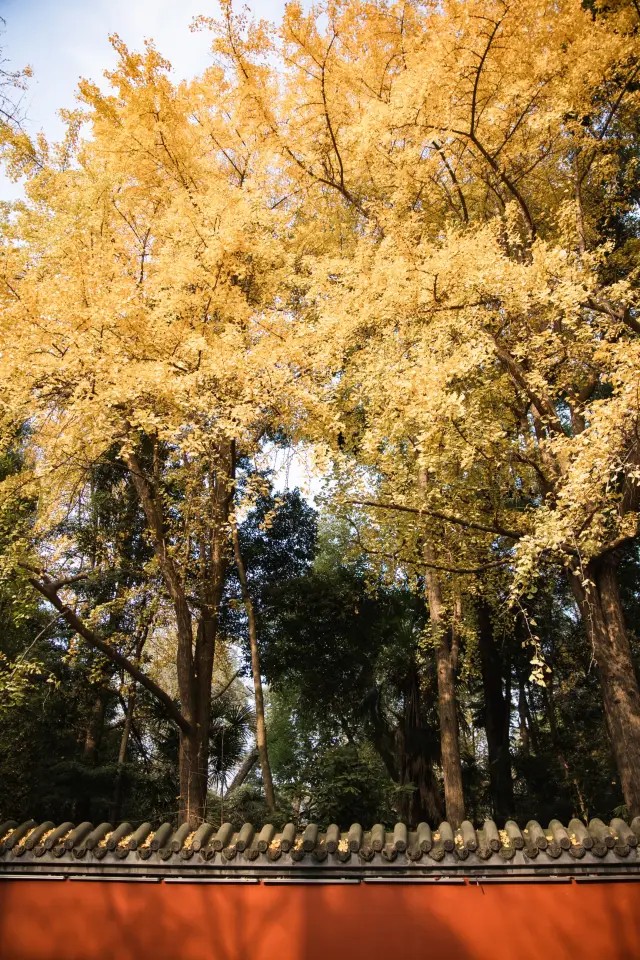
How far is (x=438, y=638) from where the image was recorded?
8344mm

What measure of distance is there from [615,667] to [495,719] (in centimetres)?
698

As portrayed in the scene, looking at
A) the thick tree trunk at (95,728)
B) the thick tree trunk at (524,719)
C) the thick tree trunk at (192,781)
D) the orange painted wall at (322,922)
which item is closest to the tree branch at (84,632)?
the thick tree trunk at (192,781)

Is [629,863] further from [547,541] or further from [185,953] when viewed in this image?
[185,953]

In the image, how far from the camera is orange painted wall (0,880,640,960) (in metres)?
4.06

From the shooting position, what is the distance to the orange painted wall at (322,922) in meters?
4.06

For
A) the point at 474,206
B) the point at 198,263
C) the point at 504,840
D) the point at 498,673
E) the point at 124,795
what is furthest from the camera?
the point at 498,673

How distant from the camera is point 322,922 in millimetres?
4234

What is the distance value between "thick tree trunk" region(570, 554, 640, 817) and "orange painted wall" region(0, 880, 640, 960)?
2070mm

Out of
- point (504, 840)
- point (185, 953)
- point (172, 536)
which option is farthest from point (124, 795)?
point (504, 840)

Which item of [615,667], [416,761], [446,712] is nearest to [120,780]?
[416,761]

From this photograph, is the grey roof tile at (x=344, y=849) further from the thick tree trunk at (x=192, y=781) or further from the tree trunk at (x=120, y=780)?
the tree trunk at (x=120, y=780)

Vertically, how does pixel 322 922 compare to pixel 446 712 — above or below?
below

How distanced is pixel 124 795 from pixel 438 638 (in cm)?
693

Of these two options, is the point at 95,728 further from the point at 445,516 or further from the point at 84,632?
the point at 445,516
